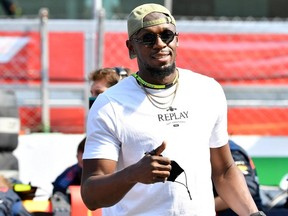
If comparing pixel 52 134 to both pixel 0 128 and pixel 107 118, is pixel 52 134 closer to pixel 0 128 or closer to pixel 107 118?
pixel 0 128

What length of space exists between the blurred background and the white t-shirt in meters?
5.31

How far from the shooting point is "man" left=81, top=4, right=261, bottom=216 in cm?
321

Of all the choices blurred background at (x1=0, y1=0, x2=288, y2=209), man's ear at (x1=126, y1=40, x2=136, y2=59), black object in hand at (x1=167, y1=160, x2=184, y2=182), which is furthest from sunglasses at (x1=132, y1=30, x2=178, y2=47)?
blurred background at (x1=0, y1=0, x2=288, y2=209)

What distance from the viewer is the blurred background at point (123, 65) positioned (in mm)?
8875

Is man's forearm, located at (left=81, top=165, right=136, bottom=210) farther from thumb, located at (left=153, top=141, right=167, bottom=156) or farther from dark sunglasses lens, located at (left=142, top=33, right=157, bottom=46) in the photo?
dark sunglasses lens, located at (left=142, top=33, right=157, bottom=46)

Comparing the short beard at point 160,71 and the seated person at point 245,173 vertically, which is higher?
the short beard at point 160,71

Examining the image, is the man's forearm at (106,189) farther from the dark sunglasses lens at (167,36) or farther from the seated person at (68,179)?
the seated person at (68,179)

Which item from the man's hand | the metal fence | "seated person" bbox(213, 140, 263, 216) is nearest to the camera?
the man's hand

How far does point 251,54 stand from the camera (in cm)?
960

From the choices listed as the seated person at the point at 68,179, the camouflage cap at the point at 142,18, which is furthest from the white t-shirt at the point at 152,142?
the seated person at the point at 68,179

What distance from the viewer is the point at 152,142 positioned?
3.21m

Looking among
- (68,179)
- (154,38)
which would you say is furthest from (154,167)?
(68,179)

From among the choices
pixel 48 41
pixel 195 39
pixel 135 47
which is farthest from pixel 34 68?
pixel 135 47

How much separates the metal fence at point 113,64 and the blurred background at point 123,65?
10 mm
